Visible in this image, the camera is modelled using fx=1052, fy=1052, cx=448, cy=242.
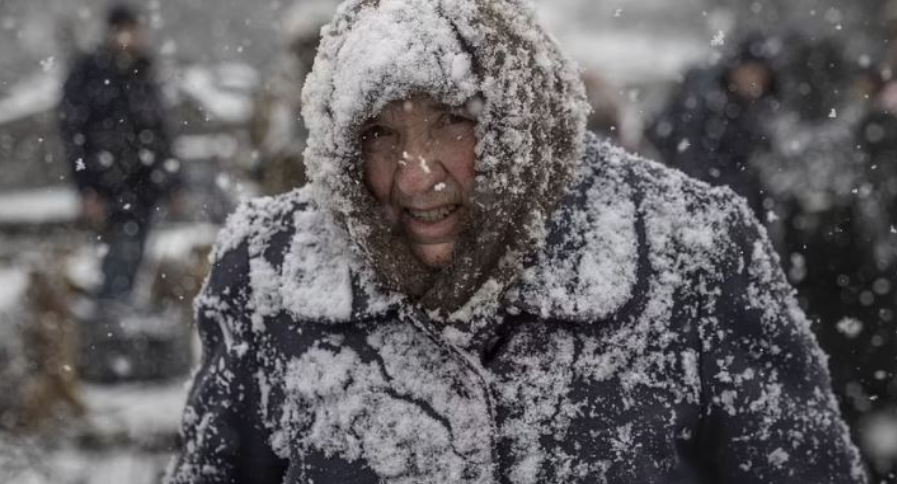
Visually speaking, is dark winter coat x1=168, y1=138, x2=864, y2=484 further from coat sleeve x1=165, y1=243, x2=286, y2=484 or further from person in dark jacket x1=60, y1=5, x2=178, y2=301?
person in dark jacket x1=60, y1=5, x2=178, y2=301

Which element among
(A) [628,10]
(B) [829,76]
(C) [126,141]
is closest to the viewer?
(B) [829,76]

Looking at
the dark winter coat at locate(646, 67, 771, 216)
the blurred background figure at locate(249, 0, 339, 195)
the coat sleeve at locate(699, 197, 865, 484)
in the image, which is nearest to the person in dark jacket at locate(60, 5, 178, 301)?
the blurred background figure at locate(249, 0, 339, 195)

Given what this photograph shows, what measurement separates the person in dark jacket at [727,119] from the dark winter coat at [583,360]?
6.49 ft

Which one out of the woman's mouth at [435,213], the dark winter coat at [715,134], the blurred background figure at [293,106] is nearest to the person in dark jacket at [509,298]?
the woman's mouth at [435,213]

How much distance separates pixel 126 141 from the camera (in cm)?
565

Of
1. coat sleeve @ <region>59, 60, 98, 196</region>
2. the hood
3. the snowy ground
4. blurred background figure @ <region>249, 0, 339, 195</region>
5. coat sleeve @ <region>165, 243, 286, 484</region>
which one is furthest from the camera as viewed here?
coat sleeve @ <region>59, 60, 98, 196</region>

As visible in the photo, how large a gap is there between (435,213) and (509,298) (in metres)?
Answer: 0.20

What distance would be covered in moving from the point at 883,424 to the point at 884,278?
0.53 metres

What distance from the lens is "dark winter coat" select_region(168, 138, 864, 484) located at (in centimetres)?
181

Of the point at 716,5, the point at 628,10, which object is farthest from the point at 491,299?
the point at 628,10

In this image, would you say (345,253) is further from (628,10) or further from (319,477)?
(628,10)

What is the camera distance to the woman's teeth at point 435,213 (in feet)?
5.89

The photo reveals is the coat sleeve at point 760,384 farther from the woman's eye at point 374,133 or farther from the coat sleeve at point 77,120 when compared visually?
the coat sleeve at point 77,120

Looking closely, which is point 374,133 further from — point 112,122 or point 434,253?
point 112,122
